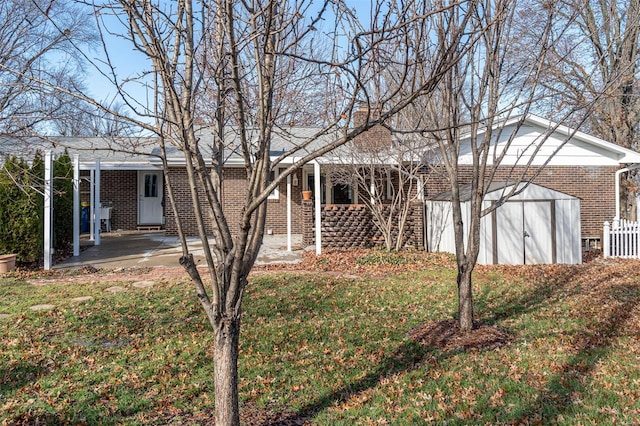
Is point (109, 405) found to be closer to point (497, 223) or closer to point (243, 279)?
point (243, 279)

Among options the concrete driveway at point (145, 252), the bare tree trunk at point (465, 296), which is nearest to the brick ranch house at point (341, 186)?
the concrete driveway at point (145, 252)

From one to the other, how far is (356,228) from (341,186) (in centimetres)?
455

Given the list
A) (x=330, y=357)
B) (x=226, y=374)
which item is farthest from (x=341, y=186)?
(x=226, y=374)

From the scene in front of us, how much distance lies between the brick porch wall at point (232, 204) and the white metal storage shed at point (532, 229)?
7126 millimetres

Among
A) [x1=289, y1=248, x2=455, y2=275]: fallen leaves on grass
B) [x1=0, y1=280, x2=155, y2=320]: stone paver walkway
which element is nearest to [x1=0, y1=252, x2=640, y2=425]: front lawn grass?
[x1=0, y1=280, x2=155, y2=320]: stone paver walkway

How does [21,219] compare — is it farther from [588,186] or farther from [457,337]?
[588,186]

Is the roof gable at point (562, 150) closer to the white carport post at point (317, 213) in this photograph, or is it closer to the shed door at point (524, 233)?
the shed door at point (524, 233)

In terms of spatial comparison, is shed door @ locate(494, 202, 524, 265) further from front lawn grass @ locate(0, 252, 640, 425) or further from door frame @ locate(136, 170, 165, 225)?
door frame @ locate(136, 170, 165, 225)

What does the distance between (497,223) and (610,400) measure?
734 centimetres

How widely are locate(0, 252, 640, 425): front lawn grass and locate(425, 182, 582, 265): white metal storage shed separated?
2663 mm

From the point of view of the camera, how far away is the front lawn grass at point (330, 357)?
3832 millimetres

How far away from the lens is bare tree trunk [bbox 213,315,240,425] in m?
3.06

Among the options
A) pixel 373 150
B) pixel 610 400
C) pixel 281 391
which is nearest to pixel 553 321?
pixel 610 400

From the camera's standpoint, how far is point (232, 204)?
1616 cm
